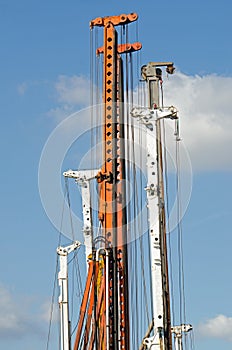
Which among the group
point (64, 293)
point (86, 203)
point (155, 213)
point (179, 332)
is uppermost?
point (179, 332)

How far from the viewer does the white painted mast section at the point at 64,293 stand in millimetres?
31531

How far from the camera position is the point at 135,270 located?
31.4 metres

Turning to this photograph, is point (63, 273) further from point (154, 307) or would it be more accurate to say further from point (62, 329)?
point (154, 307)

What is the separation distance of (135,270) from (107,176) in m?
3.25

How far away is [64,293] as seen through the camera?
108 ft

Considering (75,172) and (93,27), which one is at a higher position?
(93,27)

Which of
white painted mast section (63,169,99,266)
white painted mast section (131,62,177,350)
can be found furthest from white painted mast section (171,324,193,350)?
white painted mast section (131,62,177,350)

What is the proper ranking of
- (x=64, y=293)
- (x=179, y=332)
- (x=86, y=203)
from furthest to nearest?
(x=179, y=332), (x=86, y=203), (x=64, y=293)

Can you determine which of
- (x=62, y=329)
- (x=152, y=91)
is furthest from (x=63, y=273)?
(x=152, y=91)

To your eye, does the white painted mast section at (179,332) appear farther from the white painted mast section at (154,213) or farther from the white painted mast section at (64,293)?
the white painted mast section at (154,213)

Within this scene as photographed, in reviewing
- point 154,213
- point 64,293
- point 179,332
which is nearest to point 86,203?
point 64,293

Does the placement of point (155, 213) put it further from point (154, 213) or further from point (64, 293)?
point (64, 293)

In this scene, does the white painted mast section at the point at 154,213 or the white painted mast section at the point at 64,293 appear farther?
the white painted mast section at the point at 64,293

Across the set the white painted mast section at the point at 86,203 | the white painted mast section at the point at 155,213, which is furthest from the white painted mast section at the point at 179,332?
the white painted mast section at the point at 155,213
